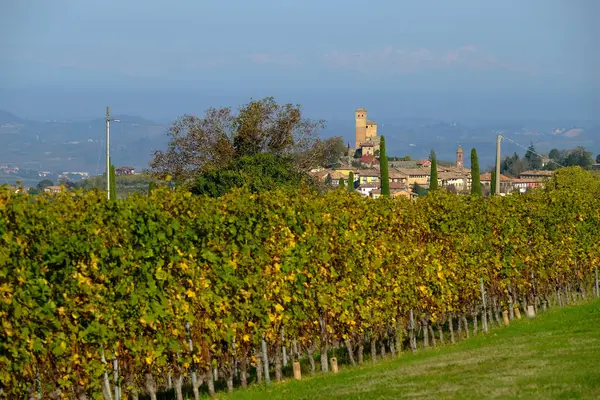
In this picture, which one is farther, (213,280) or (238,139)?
(238,139)

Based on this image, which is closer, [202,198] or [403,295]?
[202,198]

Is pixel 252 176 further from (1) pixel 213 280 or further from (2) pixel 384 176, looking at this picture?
(1) pixel 213 280

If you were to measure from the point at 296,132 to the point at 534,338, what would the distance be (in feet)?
155

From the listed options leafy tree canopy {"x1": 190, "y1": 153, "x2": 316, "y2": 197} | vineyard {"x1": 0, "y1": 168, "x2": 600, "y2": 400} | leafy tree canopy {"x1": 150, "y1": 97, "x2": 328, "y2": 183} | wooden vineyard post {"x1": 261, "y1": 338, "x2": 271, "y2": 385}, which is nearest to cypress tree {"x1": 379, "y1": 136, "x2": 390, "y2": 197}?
leafy tree canopy {"x1": 150, "y1": 97, "x2": 328, "y2": 183}

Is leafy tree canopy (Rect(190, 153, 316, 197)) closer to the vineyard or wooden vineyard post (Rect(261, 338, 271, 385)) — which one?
the vineyard

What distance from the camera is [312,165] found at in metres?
63.9

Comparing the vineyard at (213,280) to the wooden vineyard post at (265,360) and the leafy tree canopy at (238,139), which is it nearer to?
the wooden vineyard post at (265,360)

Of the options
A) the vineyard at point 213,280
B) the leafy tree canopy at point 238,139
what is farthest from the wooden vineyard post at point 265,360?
the leafy tree canopy at point 238,139

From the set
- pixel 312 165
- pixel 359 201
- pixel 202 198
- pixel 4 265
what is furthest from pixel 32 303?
pixel 312 165

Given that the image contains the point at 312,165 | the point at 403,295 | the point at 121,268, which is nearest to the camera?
the point at 121,268

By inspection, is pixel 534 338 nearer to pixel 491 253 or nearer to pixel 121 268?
pixel 491 253

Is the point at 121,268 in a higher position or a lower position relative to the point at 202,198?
lower

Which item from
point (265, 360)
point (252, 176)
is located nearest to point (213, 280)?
point (265, 360)

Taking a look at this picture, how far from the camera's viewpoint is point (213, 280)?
15141 millimetres
